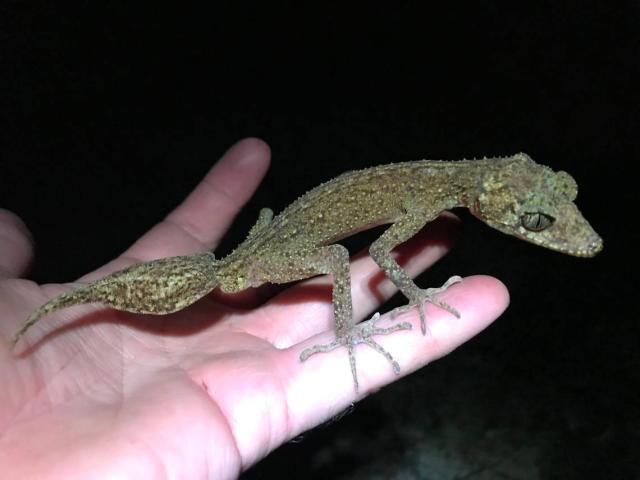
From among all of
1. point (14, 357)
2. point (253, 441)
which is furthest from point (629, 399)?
point (14, 357)

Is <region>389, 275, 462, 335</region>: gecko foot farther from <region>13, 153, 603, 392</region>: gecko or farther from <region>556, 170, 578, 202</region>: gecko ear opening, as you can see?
<region>556, 170, 578, 202</region>: gecko ear opening

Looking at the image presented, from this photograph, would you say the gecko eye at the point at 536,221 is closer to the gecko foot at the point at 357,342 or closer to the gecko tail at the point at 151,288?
the gecko foot at the point at 357,342

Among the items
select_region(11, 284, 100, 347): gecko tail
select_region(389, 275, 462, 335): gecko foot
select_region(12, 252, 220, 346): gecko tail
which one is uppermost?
select_region(11, 284, 100, 347): gecko tail

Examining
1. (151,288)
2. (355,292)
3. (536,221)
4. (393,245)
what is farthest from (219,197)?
(536,221)

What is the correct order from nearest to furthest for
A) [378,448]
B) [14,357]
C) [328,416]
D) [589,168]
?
[14,357] → [328,416] → [378,448] → [589,168]

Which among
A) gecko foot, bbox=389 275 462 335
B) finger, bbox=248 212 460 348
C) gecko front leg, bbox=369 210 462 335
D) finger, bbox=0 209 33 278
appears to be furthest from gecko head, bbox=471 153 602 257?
finger, bbox=0 209 33 278

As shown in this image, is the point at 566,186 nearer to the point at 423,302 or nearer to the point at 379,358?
the point at 423,302

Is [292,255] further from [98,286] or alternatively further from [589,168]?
[589,168]
